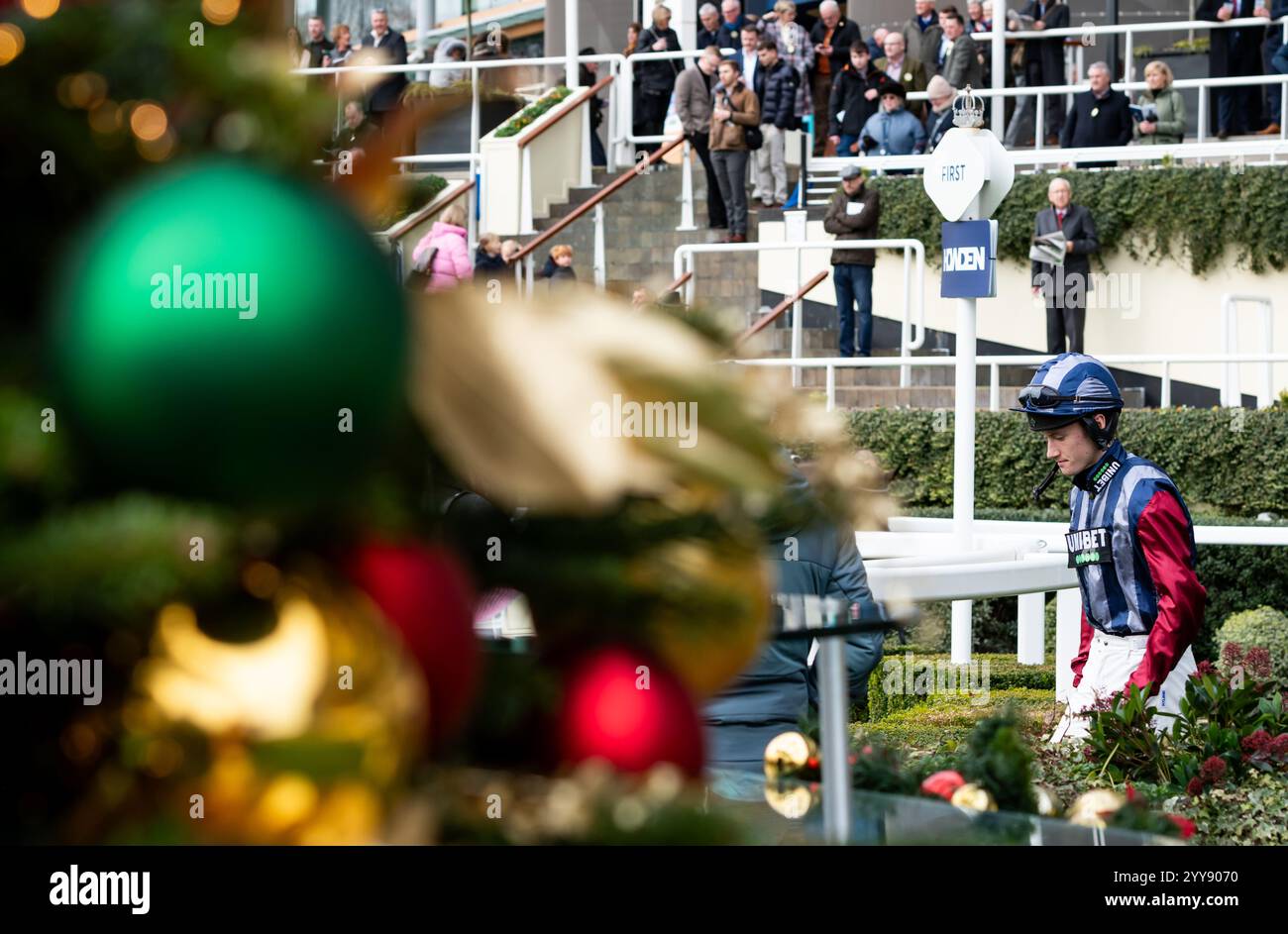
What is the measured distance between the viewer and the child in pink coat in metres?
0.72

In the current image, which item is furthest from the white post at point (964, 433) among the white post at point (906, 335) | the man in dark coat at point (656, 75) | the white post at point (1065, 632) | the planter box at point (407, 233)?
the man in dark coat at point (656, 75)

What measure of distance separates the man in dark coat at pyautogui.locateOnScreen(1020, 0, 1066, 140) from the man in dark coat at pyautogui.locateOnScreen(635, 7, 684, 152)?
345cm

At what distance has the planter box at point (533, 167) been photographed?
17031mm

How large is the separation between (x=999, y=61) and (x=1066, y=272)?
3.47m

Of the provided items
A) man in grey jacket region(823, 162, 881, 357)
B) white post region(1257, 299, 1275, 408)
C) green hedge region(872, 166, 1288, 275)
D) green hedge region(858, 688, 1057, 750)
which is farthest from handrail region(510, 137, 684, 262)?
white post region(1257, 299, 1275, 408)

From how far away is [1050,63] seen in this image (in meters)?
18.0

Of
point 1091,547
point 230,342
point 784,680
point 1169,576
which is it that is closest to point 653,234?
point 1091,547

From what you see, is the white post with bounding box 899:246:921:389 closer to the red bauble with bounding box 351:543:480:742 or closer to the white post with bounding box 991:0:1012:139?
the white post with bounding box 991:0:1012:139

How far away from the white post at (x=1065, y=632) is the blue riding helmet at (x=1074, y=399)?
2465 mm

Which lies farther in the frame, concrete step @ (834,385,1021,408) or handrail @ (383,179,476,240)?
concrete step @ (834,385,1021,408)

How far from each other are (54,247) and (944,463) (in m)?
13.4

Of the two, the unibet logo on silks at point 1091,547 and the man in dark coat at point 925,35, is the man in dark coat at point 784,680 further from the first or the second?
the man in dark coat at point 925,35

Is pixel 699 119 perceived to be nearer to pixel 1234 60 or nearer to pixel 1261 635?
pixel 1234 60

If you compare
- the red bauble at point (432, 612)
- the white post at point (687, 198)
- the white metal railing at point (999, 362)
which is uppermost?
the white post at point (687, 198)
